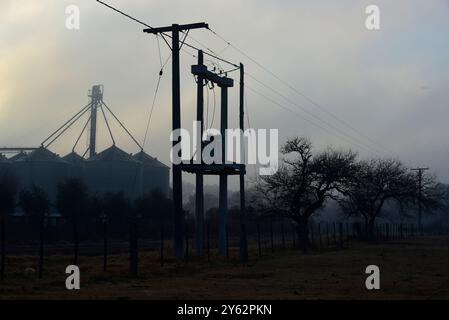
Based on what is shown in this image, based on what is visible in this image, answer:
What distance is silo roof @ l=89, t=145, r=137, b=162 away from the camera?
301 ft

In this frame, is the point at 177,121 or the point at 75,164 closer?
the point at 177,121

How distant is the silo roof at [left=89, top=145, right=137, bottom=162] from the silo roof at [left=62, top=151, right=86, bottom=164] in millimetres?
2302

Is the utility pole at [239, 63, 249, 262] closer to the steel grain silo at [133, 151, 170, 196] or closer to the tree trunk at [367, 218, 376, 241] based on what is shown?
the tree trunk at [367, 218, 376, 241]

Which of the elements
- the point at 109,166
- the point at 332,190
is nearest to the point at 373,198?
the point at 332,190

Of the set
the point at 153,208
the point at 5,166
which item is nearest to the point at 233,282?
the point at 153,208

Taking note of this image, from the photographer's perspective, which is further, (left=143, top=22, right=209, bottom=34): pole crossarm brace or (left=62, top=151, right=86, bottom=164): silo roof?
(left=62, top=151, right=86, bottom=164): silo roof

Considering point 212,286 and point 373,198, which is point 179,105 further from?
point 373,198

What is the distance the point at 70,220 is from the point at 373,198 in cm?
2692

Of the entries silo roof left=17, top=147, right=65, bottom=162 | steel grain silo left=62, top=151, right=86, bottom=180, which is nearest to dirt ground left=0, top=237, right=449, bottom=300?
steel grain silo left=62, top=151, right=86, bottom=180

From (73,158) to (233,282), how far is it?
7978 centimetres

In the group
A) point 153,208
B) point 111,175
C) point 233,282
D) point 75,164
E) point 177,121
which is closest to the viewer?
point 233,282

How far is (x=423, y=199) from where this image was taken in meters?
58.9

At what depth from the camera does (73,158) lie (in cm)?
9619

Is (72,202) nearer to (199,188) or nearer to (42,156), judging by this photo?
(42,156)
